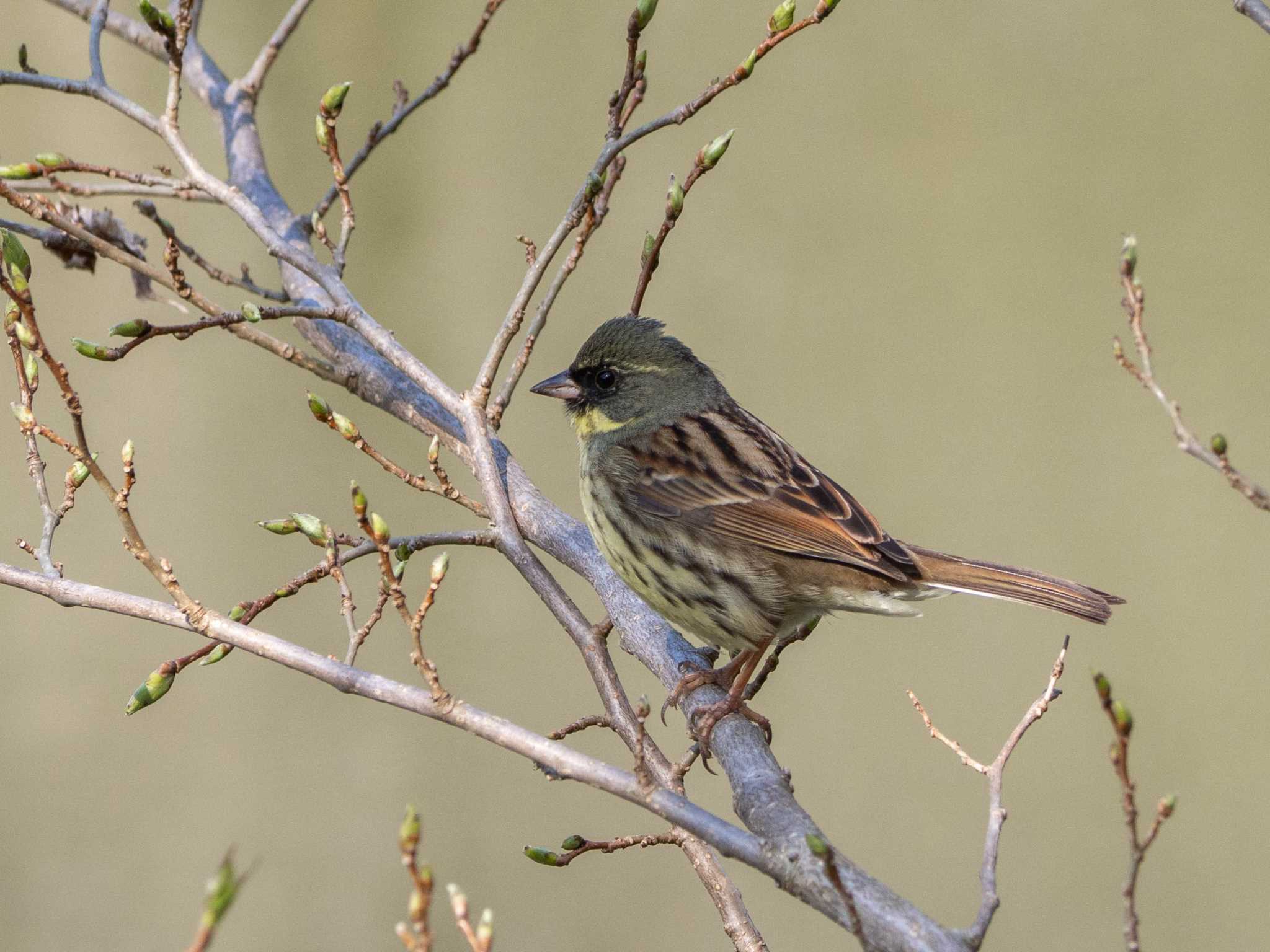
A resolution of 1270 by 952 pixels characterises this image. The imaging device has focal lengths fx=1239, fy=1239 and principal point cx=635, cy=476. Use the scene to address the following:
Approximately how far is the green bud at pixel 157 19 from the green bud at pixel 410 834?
1.65 metres

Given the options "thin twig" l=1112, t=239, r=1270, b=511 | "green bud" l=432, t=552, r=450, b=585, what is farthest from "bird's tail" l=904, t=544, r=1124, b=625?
"green bud" l=432, t=552, r=450, b=585

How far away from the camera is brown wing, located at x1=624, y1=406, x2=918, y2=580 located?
2736mm

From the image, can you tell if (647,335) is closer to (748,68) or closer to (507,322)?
(507,322)

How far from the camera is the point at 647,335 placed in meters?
3.14

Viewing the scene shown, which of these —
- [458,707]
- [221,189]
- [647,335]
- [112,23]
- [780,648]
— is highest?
[112,23]

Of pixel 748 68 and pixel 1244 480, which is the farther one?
pixel 748 68

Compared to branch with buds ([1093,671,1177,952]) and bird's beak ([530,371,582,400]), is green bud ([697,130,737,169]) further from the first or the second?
branch with buds ([1093,671,1177,952])

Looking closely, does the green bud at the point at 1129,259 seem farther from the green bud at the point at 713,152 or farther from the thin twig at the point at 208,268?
the thin twig at the point at 208,268

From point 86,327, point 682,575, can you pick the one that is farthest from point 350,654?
point 86,327

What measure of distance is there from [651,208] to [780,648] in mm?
2612

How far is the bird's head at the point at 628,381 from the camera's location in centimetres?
314

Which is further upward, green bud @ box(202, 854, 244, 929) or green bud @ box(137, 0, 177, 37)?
green bud @ box(137, 0, 177, 37)

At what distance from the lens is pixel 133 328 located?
2105 mm

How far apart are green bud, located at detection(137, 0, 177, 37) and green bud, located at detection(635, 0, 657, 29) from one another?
885 mm
